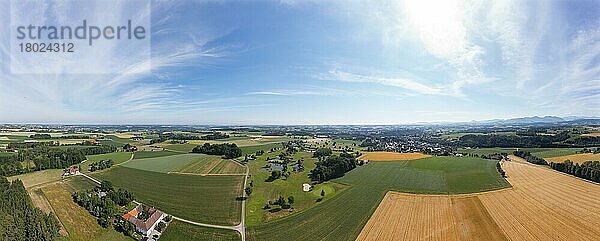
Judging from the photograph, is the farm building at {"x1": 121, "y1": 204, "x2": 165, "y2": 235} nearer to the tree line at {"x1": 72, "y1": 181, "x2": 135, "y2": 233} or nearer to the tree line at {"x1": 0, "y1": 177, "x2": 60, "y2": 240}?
the tree line at {"x1": 72, "y1": 181, "x2": 135, "y2": 233}

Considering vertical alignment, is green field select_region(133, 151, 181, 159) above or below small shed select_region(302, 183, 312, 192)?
above

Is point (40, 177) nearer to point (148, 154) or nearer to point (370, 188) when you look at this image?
point (148, 154)

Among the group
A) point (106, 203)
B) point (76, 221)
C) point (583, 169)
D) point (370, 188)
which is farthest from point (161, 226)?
point (583, 169)

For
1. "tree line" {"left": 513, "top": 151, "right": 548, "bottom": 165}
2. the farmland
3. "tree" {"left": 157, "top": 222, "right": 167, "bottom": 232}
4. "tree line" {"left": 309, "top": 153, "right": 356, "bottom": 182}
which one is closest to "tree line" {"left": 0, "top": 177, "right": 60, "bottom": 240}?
"tree" {"left": 157, "top": 222, "right": 167, "bottom": 232}

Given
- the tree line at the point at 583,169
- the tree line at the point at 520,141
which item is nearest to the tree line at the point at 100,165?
the tree line at the point at 583,169

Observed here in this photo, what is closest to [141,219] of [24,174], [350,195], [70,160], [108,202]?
[108,202]

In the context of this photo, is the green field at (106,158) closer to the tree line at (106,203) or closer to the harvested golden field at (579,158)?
the tree line at (106,203)
